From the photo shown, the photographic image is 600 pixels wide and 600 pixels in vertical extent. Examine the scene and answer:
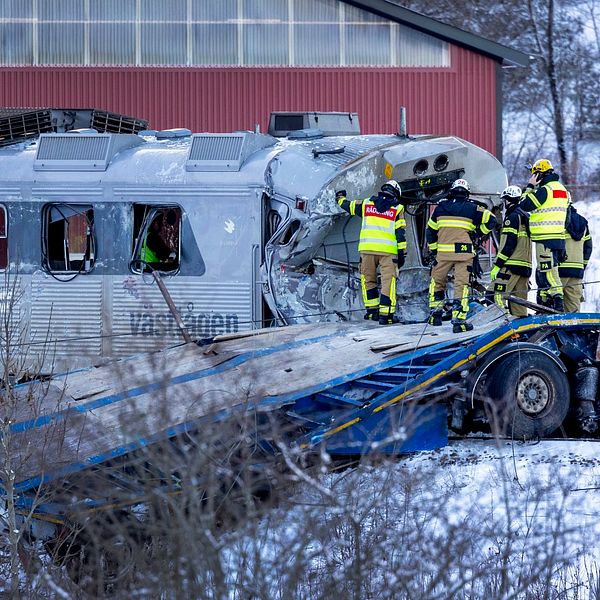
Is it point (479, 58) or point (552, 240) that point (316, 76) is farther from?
point (552, 240)

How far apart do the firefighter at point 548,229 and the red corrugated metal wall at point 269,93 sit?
424 inches

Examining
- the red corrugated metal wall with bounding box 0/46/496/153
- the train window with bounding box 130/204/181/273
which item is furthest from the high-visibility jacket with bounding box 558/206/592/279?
the red corrugated metal wall with bounding box 0/46/496/153

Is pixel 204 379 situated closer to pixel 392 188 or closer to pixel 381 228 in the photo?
pixel 381 228

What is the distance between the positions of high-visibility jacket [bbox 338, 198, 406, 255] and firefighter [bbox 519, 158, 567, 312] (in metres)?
1.45

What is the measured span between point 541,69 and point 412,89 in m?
12.8

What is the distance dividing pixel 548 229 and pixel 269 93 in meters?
11.7

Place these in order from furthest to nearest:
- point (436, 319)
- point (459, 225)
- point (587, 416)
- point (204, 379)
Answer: point (459, 225) → point (436, 319) → point (587, 416) → point (204, 379)

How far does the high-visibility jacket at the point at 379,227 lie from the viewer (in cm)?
1164

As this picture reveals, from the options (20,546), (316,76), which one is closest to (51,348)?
(20,546)

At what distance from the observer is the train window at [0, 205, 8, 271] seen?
12.7 meters

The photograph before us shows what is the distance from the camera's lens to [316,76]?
74.8ft

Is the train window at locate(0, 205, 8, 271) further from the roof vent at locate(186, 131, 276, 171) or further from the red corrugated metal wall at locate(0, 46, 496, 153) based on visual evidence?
the red corrugated metal wall at locate(0, 46, 496, 153)

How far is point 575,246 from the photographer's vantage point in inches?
494

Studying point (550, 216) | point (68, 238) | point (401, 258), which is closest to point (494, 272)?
point (550, 216)
